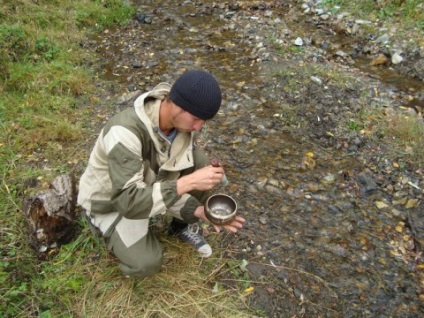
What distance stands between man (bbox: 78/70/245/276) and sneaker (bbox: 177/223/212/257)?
0.22 m

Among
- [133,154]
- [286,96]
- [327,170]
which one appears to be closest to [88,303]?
[133,154]

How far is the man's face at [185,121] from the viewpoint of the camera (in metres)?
2.50

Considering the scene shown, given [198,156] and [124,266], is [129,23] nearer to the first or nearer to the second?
[198,156]

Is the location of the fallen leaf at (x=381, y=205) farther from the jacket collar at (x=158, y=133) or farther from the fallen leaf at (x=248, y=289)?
the jacket collar at (x=158, y=133)

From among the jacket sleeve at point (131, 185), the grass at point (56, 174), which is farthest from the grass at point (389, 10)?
the jacket sleeve at point (131, 185)

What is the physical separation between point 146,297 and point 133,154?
→ 121cm

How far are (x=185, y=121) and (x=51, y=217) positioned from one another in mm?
1538

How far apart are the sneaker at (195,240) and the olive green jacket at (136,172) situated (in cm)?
24

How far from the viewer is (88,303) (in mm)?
2881

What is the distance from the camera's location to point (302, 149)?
4.57 metres

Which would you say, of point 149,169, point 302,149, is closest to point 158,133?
point 149,169

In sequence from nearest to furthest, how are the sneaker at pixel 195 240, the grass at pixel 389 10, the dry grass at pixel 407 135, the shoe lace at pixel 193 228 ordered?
1. the sneaker at pixel 195 240
2. the shoe lace at pixel 193 228
3. the dry grass at pixel 407 135
4. the grass at pixel 389 10

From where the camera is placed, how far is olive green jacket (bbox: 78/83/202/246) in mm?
2443

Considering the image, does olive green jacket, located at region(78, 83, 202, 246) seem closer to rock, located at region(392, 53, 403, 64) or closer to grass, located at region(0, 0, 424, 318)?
grass, located at region(0, 0, 424, 318)
